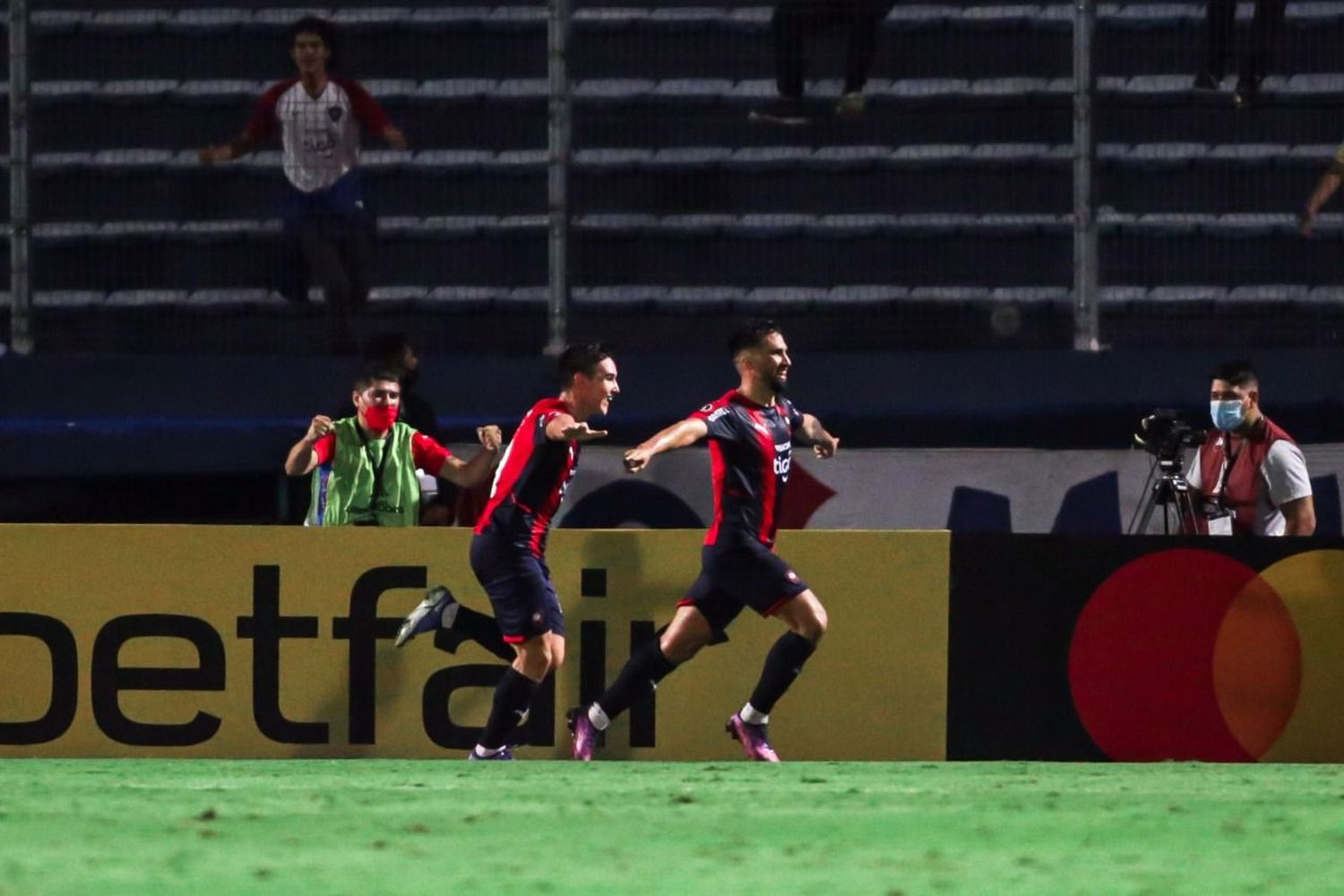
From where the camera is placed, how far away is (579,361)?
32.7ft

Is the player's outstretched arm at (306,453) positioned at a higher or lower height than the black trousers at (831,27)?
lower

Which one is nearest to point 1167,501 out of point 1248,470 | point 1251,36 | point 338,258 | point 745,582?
point 1248,470

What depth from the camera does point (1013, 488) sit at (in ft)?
40.0

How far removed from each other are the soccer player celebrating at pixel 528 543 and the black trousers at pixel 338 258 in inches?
151

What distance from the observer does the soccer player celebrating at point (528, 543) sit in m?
9.80

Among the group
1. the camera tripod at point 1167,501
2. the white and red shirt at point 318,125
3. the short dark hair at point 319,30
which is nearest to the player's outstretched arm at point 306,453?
the white and red shirt at point 318,125

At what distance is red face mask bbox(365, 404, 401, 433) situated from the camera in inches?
412

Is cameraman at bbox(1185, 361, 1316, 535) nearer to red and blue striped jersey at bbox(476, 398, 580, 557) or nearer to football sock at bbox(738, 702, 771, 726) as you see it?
football sock at bbox(738, 702, 771, 726)

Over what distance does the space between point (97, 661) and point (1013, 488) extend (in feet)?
15.6

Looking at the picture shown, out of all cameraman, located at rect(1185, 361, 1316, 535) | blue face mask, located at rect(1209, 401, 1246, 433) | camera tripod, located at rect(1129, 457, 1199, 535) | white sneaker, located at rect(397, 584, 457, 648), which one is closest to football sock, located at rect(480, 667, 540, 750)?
white sneaker, located at rect(397, 584, 457, 648)

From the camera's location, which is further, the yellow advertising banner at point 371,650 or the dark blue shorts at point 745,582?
the yellow advertising banner at point 371,650

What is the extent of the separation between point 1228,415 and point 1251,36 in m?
3.59

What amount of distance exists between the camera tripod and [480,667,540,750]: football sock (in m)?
3.32

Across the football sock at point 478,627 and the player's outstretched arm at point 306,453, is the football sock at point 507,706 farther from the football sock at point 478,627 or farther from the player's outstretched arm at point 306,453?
the player's outstretched arm at point 306,453
